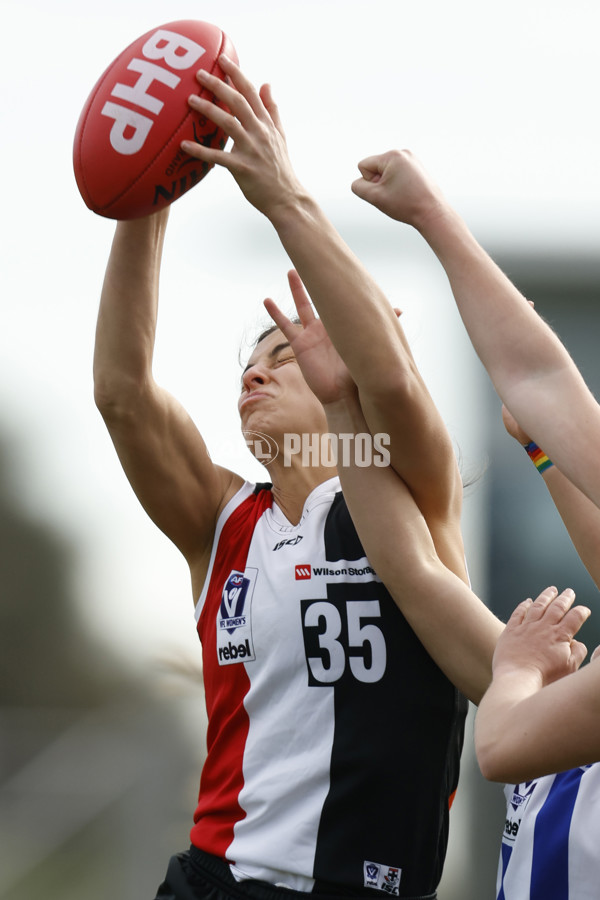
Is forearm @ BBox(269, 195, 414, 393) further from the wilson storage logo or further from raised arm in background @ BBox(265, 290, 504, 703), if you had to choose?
the wilson storage logo

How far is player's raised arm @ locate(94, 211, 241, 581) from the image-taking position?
236cm

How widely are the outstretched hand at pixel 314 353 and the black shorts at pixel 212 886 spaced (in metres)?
0.99

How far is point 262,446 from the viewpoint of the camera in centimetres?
247

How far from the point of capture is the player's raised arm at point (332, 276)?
193cm

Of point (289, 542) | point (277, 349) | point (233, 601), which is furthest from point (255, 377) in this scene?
point (233, 601)

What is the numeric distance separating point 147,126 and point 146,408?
0.67 metres

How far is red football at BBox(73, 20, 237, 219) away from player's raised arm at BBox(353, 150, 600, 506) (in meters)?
0.61

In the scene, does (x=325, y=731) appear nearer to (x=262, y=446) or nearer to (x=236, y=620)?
(x=236, y=620)

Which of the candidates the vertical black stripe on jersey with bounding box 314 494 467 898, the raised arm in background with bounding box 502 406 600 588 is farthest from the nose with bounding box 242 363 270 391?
the raised arm in background with bounding box 502 406 600 588

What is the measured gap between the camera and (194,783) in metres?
4.77

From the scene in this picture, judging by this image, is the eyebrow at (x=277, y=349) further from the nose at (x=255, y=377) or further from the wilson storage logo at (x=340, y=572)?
the wilson storage logo at (x=340, y=572)

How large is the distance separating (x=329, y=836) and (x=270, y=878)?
0.49 ft

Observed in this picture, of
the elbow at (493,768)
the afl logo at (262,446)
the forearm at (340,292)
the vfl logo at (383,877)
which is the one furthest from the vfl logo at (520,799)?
the afl logo at (262,446)

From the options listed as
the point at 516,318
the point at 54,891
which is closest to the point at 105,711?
the point at 54,891
